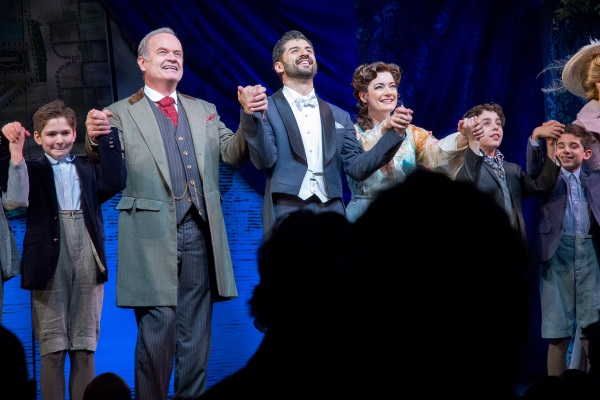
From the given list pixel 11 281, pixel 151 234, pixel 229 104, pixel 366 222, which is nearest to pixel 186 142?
pixel 151 234

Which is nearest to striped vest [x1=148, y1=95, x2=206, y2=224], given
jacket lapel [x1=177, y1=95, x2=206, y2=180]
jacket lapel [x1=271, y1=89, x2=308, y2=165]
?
jacket lapel [x1=177, y1=95, x2=206, y2=180]

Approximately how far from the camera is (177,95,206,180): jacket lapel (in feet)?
9.66

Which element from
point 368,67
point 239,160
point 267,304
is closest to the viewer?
point 267,304

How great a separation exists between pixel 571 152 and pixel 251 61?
1745mm

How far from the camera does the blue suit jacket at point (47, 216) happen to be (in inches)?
114

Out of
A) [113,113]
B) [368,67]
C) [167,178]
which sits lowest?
[167,178]

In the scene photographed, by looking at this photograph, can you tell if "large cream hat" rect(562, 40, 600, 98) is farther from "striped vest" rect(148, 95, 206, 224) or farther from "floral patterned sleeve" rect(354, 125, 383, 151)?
"striped vest" rect(148, 95, 206, 224)

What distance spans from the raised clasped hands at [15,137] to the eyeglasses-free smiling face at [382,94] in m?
1.60

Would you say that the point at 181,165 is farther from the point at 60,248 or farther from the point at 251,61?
the point at 251,61

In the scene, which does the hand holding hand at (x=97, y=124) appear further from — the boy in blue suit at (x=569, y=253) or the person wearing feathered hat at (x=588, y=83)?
the person wearing feathered hat at (x=588, y=83)

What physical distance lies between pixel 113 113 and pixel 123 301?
779 millimetres

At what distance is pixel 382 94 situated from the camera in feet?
11.3

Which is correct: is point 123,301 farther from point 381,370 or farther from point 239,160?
point 381,370

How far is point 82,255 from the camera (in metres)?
3.02
